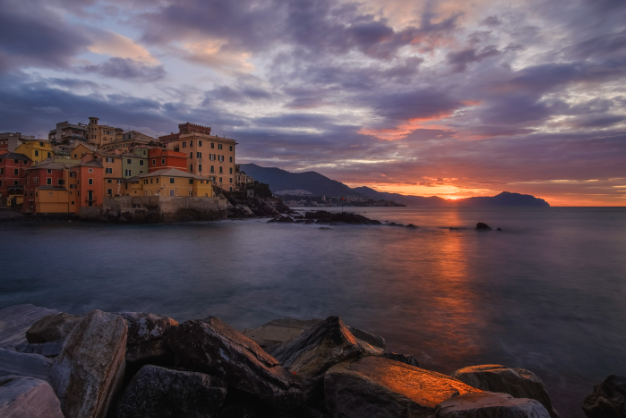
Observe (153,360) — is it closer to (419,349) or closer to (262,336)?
(262,336)

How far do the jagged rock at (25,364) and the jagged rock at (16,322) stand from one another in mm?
2181

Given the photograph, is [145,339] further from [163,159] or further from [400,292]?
[163,159]

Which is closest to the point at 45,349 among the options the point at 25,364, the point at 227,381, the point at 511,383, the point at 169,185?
the point at 25,364

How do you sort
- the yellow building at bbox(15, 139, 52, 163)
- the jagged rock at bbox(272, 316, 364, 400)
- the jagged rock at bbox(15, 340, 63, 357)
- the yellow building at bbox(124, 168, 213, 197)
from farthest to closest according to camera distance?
the yellow building at bbox(15, 139, 52, 163) < the yellow building at bbox(124, 168, 213, 197) < the jagged rock at bbox(15, 340, 63, 357) < the jagged rock at bbox(272, 316, 364, 400)

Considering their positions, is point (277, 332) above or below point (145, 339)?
below

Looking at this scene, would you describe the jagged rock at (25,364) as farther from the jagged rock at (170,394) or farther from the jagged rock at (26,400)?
the jagged rock at (170,394)

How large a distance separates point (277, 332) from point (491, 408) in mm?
5137

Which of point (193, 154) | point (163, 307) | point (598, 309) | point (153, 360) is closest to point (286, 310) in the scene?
point (163, 307)

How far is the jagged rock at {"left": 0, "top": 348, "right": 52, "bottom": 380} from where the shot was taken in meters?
3.18

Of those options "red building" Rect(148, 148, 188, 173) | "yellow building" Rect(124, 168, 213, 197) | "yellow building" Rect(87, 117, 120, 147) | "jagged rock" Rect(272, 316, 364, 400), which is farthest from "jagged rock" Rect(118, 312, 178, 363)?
"yellow building" Rect(87, 117, 120, 147)

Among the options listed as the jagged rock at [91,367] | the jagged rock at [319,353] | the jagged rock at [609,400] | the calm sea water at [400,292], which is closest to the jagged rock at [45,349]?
the jagged rock at [91,367]

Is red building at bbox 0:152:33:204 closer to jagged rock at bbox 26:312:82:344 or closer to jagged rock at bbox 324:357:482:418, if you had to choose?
jagged rock at bbox 26:312:82:344

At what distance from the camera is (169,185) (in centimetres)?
4338

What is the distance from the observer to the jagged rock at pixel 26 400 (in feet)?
7.47
